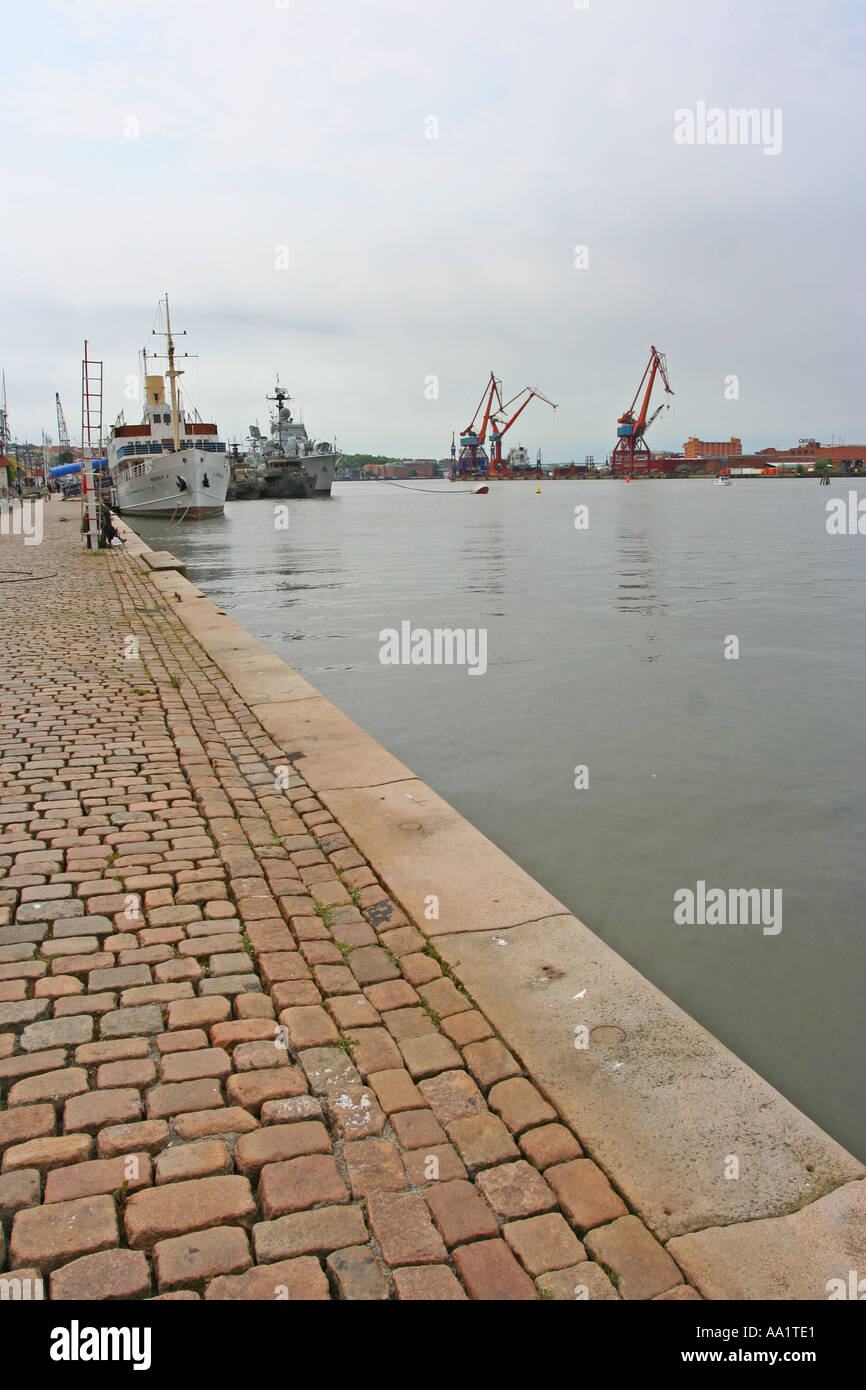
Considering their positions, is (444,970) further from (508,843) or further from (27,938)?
(508,843)

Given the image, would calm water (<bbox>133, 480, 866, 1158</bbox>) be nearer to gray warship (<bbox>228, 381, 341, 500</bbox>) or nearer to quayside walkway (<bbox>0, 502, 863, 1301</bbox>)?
quayside walkway (<bbox>0, 502, 863, 1301</bbox>)

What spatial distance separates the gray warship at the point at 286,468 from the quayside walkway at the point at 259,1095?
286 feet

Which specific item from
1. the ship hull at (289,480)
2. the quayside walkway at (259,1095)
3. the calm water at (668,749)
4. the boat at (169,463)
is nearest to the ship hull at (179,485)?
the boat at (169,463)

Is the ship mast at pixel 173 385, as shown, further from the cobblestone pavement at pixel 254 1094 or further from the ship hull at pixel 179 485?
the cobblestone pavement at pixel 254 1094

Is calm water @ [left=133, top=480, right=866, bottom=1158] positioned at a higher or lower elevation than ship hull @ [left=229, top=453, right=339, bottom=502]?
lower

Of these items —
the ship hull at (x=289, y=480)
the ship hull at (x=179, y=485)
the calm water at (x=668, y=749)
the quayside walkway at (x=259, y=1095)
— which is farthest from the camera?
the ship hull at (x=289, y=480)

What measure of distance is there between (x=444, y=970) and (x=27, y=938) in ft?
5.59

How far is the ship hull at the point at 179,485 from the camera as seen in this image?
167ft

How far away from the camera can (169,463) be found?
5122 centimetres

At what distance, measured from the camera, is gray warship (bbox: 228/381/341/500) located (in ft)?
292

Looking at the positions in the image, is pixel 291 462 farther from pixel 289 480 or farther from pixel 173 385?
pixel 173 385

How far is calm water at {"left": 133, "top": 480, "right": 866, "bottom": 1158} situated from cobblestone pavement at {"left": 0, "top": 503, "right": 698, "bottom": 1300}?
142 centimetres

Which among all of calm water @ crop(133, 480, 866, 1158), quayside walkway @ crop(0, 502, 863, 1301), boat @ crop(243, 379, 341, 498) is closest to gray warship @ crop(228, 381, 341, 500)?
boat @ crop(243, 379, 341, 498)

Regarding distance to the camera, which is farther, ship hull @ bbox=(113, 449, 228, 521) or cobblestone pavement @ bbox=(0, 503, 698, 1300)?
ship hull @ bbox=(113, 449, 228, 521)
